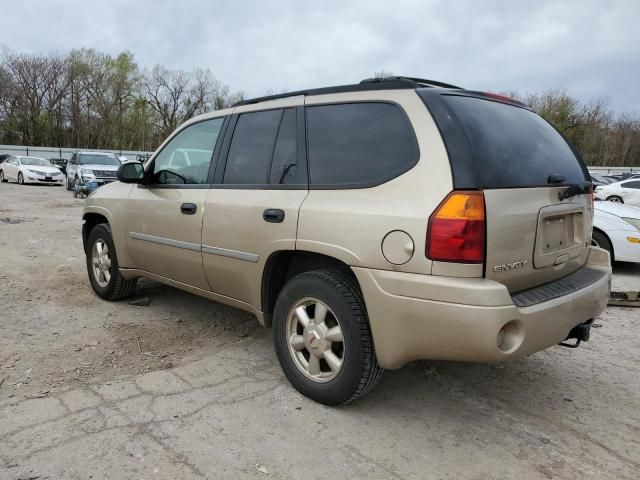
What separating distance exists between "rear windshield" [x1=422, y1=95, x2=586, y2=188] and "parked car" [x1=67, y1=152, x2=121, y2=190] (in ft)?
56.4

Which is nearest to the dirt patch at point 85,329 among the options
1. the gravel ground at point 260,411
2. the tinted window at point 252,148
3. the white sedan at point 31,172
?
the gravel ground at point 260,411

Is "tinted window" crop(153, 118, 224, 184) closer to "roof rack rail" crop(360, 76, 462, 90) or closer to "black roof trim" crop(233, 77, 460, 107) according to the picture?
"black roof trim" crop(233, 77, 460, 107)

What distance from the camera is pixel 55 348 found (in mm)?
3824

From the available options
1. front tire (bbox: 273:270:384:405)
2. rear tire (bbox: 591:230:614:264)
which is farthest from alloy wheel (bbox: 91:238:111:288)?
rear tire (bbox: 591:230:614:264)

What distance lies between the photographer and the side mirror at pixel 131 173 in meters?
4.38

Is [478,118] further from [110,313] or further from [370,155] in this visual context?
[110,313]

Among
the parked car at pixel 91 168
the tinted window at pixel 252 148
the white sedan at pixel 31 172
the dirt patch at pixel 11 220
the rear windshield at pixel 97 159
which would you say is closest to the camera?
the tinted window at pixel 252 148

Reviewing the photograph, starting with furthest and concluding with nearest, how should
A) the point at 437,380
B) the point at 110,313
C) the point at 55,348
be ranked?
the point at 110,313
the point at 55,348
the point at 437,380

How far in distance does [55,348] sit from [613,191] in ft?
56.7

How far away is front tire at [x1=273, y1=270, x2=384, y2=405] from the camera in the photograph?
2.76 metres

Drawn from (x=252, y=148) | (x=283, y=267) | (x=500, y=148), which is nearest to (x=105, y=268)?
(x=252, y=148)

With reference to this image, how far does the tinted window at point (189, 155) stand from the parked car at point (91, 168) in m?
14.9

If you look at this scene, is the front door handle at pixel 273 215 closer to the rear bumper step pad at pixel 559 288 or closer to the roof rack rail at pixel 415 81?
the roof rack rail at pixel 415 81

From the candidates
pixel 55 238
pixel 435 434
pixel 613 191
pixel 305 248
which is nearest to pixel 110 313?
pixel 305 248
